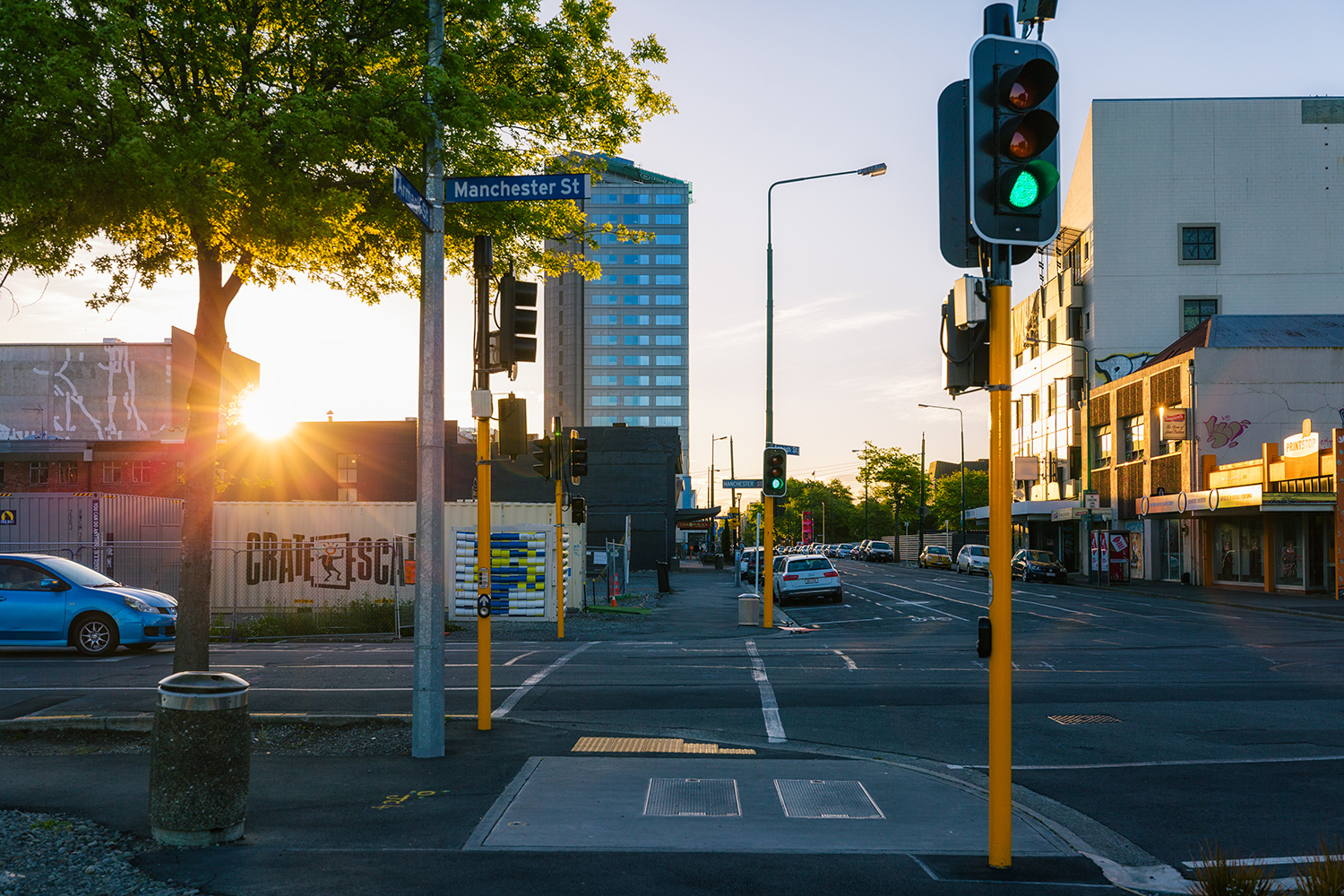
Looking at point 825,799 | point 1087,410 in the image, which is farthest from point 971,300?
point 1087,410

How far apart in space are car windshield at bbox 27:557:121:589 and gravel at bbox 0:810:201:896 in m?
11.7

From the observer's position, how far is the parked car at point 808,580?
110 feet

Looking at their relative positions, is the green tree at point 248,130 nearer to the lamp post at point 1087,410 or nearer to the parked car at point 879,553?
the lamp post at point 1087,410

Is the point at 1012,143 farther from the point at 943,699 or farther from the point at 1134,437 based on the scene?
the point at 1134,437

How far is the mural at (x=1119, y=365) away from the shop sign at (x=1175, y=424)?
12849mm

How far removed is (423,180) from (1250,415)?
44.3 meters

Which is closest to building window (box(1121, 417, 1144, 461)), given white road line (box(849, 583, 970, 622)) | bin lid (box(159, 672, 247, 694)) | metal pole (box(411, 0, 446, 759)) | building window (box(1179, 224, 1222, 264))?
building window (box(1179, 224, 1222, 264))

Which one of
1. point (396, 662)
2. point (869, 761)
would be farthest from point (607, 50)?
point (396, 662)

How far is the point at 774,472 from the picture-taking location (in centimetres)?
2309

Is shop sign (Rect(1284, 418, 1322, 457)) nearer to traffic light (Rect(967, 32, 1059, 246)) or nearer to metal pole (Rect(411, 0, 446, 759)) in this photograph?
metal pole (Rect(411, 0, 446, 759))

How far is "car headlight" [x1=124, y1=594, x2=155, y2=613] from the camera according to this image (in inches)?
691

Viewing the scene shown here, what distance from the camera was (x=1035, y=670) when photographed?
601 inches

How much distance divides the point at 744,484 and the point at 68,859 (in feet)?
69.9

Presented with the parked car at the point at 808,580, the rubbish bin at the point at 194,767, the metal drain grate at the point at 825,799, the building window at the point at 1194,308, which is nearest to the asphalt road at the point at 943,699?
the metal drain grate at the point at 825,799
